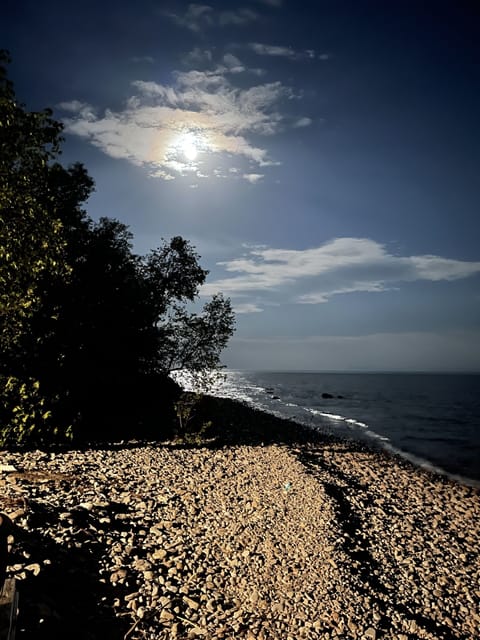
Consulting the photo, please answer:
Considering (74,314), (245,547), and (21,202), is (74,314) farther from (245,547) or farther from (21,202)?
(245,547)

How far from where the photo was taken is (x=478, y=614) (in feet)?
26.5

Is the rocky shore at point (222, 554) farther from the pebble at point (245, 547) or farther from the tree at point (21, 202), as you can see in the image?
the tree at point (21, 202)

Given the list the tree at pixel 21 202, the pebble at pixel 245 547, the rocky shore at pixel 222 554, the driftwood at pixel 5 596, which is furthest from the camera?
the tree at pixel 21 202

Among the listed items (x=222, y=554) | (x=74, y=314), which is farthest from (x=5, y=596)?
(x=74, y=314)

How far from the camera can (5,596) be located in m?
3.86

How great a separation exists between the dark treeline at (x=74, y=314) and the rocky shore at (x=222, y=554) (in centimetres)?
316

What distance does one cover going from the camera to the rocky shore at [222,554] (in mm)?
6480

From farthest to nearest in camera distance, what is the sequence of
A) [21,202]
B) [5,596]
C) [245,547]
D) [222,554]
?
1. [21,202]
2. [245,547]
3. [222,554]
4. [5,596]

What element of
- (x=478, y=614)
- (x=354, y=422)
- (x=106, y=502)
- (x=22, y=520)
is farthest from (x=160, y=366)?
(x=354, y=422)

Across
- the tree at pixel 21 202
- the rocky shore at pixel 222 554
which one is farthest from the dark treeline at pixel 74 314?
the rocky shore at pixel 222 554

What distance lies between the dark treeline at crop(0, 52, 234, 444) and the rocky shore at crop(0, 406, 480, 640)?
10.4 feet

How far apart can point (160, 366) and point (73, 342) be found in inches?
290

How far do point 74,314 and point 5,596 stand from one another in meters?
15.3

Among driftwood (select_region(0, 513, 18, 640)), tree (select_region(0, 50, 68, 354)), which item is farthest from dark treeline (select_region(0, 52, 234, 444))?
driftwood (select_region(0, 513, 18, 640))
